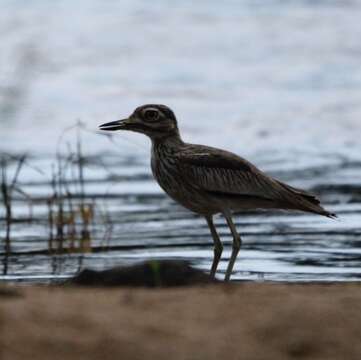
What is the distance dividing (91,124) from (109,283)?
12.9 meters

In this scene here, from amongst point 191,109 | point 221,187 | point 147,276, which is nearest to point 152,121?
point 221,187

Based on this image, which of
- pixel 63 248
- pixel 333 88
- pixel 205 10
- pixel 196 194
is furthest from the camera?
pixel 205 10

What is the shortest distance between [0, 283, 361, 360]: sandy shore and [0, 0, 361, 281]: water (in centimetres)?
79

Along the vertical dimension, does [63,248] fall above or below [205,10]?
below

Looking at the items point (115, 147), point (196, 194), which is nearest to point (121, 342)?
point (196, 194)

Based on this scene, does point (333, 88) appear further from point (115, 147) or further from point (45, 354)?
point (45, 354)

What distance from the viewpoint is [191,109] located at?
70.4 ft

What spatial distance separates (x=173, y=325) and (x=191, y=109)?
15.5 meters

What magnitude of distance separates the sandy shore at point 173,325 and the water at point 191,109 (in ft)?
2.59

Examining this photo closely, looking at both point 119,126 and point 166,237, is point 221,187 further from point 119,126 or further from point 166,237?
point 166,237

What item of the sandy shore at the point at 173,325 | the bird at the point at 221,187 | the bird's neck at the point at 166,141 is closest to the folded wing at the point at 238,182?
the bird at the point at 221,187

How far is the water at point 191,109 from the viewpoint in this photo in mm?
11289

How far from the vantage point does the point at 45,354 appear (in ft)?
18.1

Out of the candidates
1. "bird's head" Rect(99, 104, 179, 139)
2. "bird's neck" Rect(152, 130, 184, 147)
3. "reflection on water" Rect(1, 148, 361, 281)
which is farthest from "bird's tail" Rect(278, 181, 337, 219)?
"bird's head" Rect(99, 104, 179, 139)
